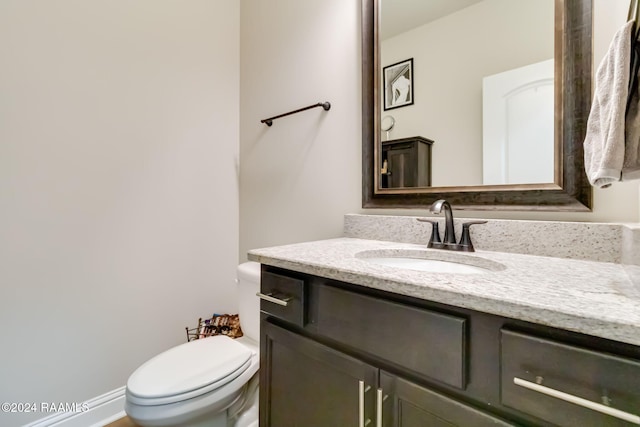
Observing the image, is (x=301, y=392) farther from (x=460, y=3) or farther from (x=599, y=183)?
(x=460, y=3)

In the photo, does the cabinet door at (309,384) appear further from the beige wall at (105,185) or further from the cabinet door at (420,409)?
the beige wall at (105,185)

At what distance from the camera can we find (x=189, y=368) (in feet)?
3.58

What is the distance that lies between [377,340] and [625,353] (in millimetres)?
396

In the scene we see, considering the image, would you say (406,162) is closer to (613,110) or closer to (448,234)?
(448,234)

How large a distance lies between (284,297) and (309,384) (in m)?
0.24

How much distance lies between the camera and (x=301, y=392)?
0.80m

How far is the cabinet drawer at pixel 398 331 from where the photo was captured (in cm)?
54

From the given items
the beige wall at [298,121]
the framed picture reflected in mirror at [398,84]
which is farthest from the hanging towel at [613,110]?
the beige wall at [298,121]

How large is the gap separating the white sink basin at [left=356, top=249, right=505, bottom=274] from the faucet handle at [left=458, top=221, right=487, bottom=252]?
0.05 metres

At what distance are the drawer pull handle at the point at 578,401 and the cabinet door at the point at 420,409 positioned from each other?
0.10 metres

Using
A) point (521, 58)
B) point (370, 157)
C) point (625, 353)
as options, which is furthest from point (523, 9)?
point (625, 353)

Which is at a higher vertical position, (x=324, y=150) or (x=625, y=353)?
(x=324, y=150)

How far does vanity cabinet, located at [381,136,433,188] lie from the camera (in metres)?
1.19

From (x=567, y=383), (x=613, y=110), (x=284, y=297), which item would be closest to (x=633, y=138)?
(x=613, y=110)
